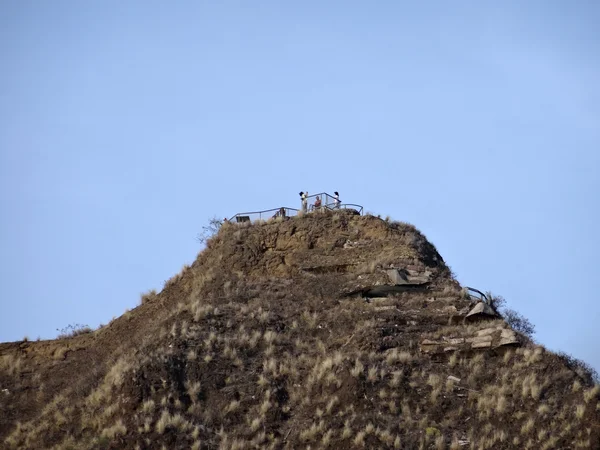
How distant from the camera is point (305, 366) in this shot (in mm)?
40375

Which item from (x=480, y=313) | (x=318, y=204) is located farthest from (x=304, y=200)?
(x=480, y=313)

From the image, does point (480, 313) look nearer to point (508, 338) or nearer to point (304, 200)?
point (508, 338)

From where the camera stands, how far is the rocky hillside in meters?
36.5

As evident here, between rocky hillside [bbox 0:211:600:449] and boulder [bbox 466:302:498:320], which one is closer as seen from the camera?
rocky hillside [bbox 0:211:600:449]

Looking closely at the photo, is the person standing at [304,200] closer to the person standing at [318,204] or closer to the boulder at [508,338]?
the person standing at [318,204]

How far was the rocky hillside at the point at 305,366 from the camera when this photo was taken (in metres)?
36.5

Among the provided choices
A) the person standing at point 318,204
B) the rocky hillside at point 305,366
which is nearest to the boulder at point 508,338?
the rocky hillside at point 305,366

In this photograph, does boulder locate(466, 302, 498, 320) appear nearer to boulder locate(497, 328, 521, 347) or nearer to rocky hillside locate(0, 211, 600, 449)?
rocky hillside locate(0, 211, 600, 449)

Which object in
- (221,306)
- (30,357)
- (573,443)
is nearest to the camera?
(573,443)

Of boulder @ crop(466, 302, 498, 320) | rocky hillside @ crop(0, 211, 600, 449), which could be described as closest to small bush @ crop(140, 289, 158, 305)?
rocky hillside @ crop(0, 211, 600, 449)

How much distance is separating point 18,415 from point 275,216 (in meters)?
15.8

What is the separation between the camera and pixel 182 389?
38.4 m

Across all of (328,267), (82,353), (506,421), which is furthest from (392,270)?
(82,353)

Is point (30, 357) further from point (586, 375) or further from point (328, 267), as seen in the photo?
point (586, 375)
